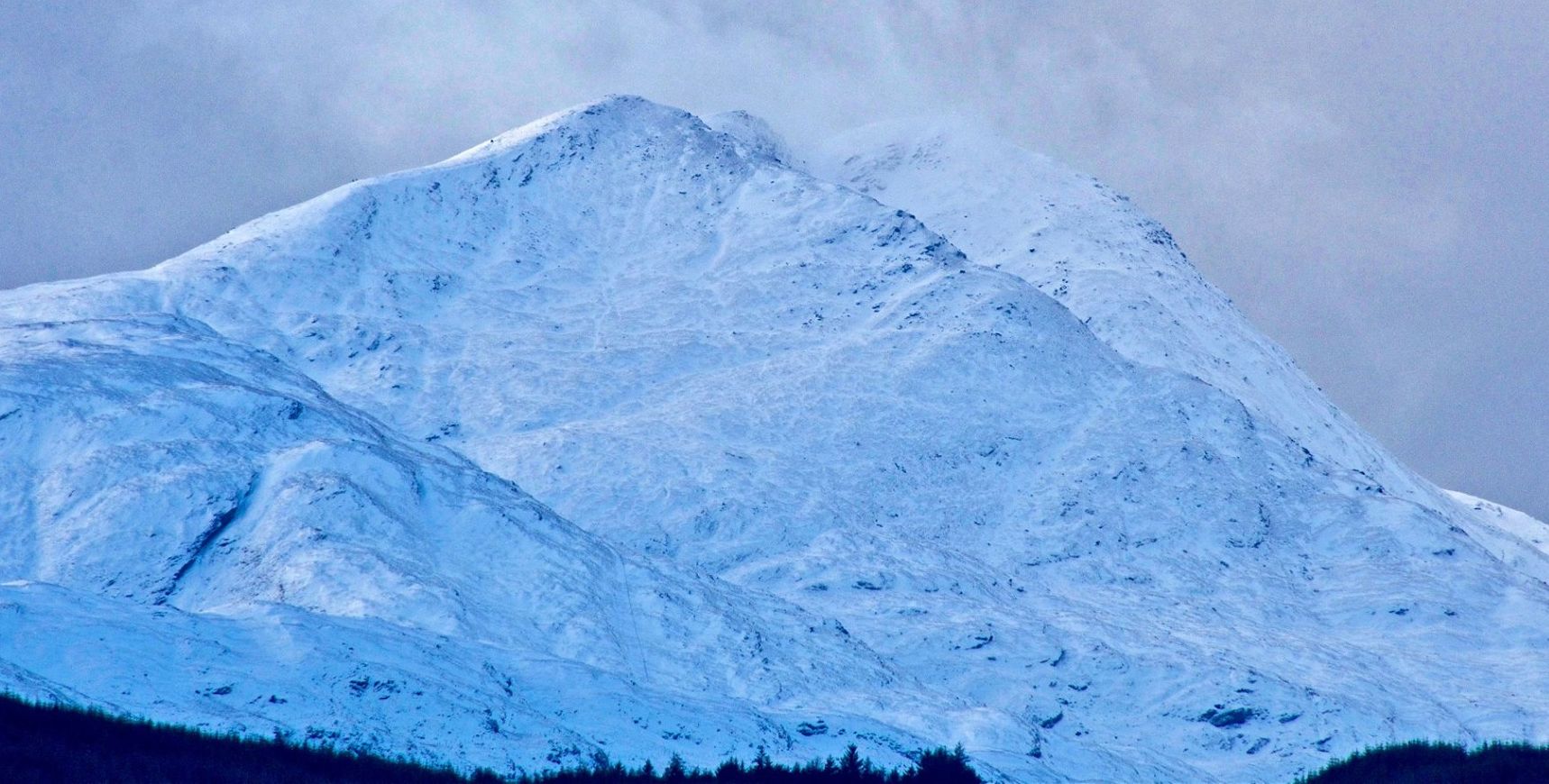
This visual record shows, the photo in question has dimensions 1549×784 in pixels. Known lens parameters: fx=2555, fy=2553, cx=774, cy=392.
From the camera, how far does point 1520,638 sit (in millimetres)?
150875

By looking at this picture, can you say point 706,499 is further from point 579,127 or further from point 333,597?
point 579,127

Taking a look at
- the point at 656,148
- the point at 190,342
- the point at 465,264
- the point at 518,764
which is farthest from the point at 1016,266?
the point at 518,764

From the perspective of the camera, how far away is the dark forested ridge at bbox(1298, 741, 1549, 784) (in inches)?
3775

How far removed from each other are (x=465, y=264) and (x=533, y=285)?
206 inches

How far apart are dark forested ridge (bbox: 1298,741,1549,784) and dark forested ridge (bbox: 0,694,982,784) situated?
20884 mm

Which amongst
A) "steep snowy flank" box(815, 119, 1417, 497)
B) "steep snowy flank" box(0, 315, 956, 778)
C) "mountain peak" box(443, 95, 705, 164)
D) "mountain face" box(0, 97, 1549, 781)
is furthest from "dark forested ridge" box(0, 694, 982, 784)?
"mountain peak" box(443, 95, 705, 164)

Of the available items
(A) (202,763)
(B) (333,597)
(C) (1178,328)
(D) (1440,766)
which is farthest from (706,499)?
(A) (202,763)

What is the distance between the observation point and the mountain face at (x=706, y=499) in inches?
4508

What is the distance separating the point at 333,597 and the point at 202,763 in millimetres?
30002

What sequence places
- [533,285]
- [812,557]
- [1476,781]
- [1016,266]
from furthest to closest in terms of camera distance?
[1016,266], [533,285], [812,557], [1476,781]

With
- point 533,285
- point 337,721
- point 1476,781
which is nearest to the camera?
point 1476,781

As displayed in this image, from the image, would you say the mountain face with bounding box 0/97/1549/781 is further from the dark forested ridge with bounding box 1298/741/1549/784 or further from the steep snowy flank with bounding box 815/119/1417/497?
the dark forested ridge with bounding box 1298/741/1549/784

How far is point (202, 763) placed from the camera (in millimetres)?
87875

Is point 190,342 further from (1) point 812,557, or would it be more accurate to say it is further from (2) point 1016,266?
(2) point 1016,266
